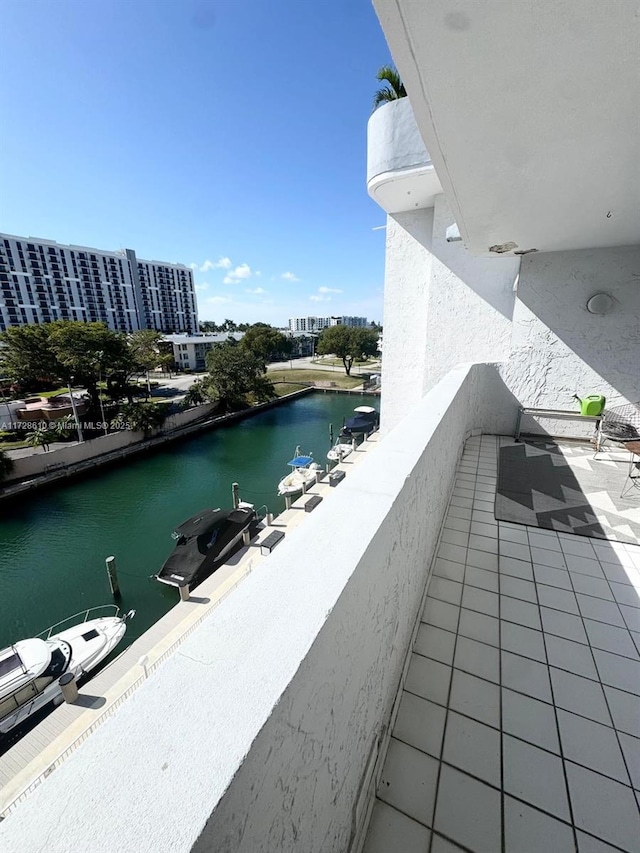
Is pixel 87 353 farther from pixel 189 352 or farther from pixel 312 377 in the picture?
pixel 312 377

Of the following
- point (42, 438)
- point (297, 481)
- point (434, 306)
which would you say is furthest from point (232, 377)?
point (434, 306)

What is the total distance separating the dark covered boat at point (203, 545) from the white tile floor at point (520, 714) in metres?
7.18

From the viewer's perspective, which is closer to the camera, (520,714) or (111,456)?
(520,714)

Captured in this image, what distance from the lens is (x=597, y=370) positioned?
408cm

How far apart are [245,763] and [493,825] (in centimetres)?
117

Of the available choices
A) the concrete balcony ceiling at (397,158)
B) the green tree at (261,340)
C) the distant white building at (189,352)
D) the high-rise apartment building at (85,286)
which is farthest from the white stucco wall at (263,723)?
the high-rise apartment building at (85,286)

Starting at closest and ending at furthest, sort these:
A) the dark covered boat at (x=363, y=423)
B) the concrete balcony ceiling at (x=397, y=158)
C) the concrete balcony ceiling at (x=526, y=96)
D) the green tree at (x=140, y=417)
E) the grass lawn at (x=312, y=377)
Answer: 1. the concrete balcony ceiling at (x=526, y=96)
2. the concrete balcony ceiling at (x=397, y=158)
3. the green tree at (x=140, y=417)
4. the dark covered boat at (x=363, y=423)
5. the grass lawn at (x=312, y=377)

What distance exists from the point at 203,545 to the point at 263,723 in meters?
9.03

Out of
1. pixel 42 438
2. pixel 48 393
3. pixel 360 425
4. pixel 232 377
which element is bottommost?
pixel 360 425

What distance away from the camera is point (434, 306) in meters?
6.20

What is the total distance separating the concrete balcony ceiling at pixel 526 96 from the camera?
1.20 m

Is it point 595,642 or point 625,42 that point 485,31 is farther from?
point 595,642

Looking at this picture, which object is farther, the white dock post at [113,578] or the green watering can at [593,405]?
the white dock post at [113,578]

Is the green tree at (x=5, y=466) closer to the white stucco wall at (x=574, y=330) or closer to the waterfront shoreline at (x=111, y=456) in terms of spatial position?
the waterfront shoreline at (x=111, y=456)
